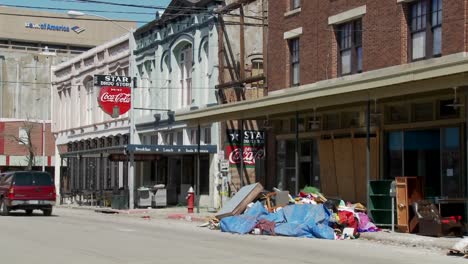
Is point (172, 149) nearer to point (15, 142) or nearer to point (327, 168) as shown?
point (327, 168)

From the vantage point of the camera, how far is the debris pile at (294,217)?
19.4 m

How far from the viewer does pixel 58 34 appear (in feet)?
383

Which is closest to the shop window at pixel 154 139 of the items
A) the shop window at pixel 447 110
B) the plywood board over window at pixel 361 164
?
the plywood board over window at pixel 361 164

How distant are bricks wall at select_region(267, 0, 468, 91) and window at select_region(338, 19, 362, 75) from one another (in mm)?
299

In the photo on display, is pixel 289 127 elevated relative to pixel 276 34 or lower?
lower

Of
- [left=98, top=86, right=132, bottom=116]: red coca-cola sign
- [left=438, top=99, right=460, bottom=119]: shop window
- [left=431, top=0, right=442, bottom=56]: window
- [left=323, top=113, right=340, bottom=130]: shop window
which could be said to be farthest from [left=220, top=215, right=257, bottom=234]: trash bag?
[left=98, top=86, right=132, bottom=116]: red coca-cola sign

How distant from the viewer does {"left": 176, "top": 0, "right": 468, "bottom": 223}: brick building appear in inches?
795

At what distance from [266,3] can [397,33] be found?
10.5m

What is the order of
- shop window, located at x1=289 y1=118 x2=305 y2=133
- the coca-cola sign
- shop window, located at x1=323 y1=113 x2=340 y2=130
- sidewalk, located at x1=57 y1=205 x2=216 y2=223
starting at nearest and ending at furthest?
shop window, located at x1=323 y1=113 x2=340 y2=130
sidewalk, located at x1=57 y1=205 x2=216 y2=223
shop window, located at x1=289 y1=118 x2=305 y2=133
the coca-cola sign

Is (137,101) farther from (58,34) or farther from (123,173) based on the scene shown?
(58,34)

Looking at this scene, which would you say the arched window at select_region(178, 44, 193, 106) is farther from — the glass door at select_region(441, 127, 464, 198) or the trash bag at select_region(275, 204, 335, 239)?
the glass door at select_region(441, 127, 464, 198)

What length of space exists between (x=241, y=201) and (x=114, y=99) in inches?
651

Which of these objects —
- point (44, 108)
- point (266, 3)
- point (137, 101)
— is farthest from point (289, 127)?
point (44, 108)

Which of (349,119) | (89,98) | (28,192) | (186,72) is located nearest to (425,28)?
(349,119)
